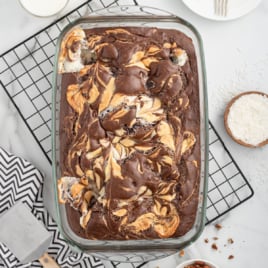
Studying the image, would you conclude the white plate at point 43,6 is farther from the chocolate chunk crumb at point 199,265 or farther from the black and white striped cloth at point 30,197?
the chocolate chunk crumb at point 199,265

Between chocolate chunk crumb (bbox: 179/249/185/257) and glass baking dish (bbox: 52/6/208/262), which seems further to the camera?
chocolate chunk crumb (bbox: 179/249/185/257)

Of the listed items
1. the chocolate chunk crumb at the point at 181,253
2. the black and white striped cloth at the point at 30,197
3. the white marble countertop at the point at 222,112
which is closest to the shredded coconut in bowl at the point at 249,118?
the white marble countertop at the point at 222,112

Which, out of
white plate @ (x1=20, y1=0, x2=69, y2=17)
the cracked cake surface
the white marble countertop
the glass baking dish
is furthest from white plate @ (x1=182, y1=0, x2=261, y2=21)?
white plate @ (x1=20, y1=0, x2=69, y2=17)

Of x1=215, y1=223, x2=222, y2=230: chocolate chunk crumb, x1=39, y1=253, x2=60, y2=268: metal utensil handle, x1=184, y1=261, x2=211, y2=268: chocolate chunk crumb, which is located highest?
x1=39, y1=253, x2=60, y2=268: metal utensil handle

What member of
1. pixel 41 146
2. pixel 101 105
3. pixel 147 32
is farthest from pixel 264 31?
pixel 41 146

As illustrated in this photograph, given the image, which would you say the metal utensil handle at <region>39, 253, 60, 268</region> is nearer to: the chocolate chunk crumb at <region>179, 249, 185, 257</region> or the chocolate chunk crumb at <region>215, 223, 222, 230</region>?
the chocolate chunk crumb at <region>179, 249, 185, 257</region>
